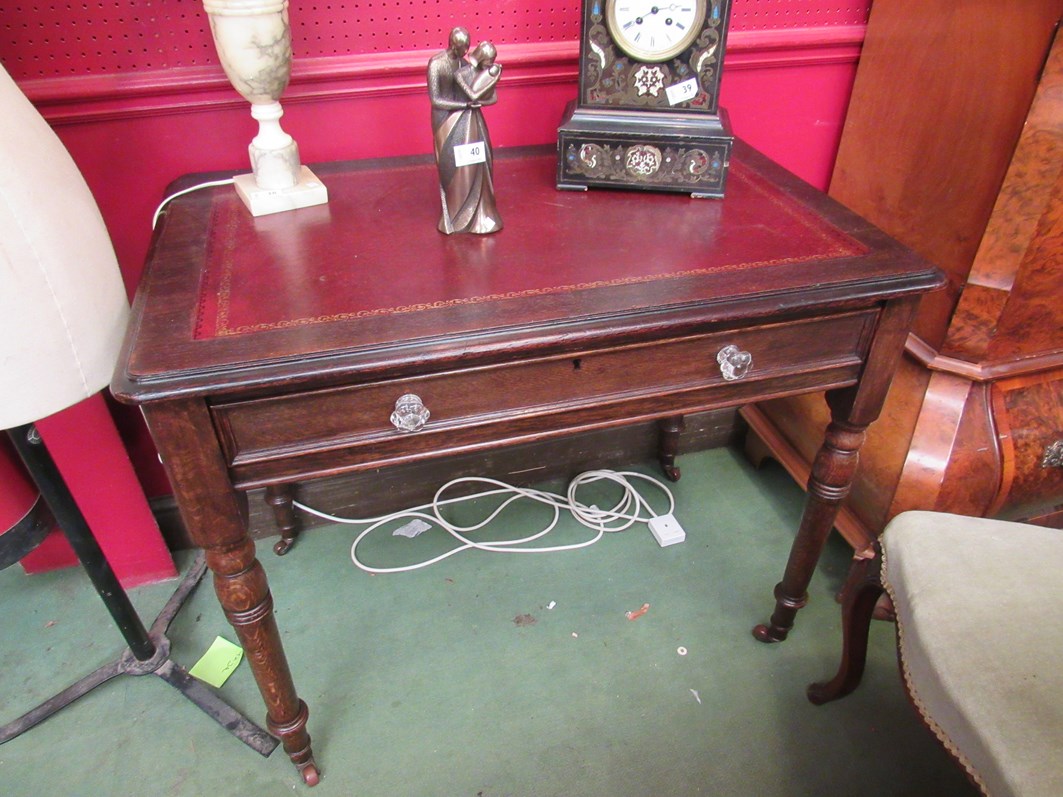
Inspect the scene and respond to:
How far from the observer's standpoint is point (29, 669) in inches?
63.4

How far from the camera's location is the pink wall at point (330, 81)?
4.27ft

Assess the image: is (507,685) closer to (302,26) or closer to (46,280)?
(46,280)

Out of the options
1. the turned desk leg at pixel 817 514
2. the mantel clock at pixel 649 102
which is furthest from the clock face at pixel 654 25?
the turned desk leg at pixel 817 514

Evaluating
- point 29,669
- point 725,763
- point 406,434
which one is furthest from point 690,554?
point 29,669

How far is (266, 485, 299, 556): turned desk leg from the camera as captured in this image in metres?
1.81

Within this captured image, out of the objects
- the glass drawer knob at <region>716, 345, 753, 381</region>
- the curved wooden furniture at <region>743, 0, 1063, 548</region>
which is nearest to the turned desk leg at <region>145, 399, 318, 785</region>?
the glass drawer knob at <region>716, 345, 753, 381</region>

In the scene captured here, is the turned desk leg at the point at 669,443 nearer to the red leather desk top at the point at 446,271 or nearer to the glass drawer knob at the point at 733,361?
the red leather desk top at the point at 446,271

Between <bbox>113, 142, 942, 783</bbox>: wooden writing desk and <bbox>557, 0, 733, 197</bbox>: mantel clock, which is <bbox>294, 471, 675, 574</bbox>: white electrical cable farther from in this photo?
<bbox>557, 0, 733, 197</bbox>: mantel clock

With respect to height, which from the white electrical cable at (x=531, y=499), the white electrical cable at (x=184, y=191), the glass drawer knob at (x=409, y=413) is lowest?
the white electrical cable at (x=531, y=499)

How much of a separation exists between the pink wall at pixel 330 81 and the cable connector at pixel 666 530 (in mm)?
996

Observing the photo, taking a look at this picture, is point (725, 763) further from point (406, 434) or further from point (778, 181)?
point (778, 181)

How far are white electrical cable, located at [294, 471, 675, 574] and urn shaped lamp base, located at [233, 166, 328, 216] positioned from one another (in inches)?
35.8

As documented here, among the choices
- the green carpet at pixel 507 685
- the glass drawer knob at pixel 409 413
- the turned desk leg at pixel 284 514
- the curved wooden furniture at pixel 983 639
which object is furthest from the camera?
the turned desk leg at pixel 284 514

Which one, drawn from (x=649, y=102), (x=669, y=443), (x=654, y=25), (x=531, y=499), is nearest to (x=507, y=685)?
(x=531, y=499)
